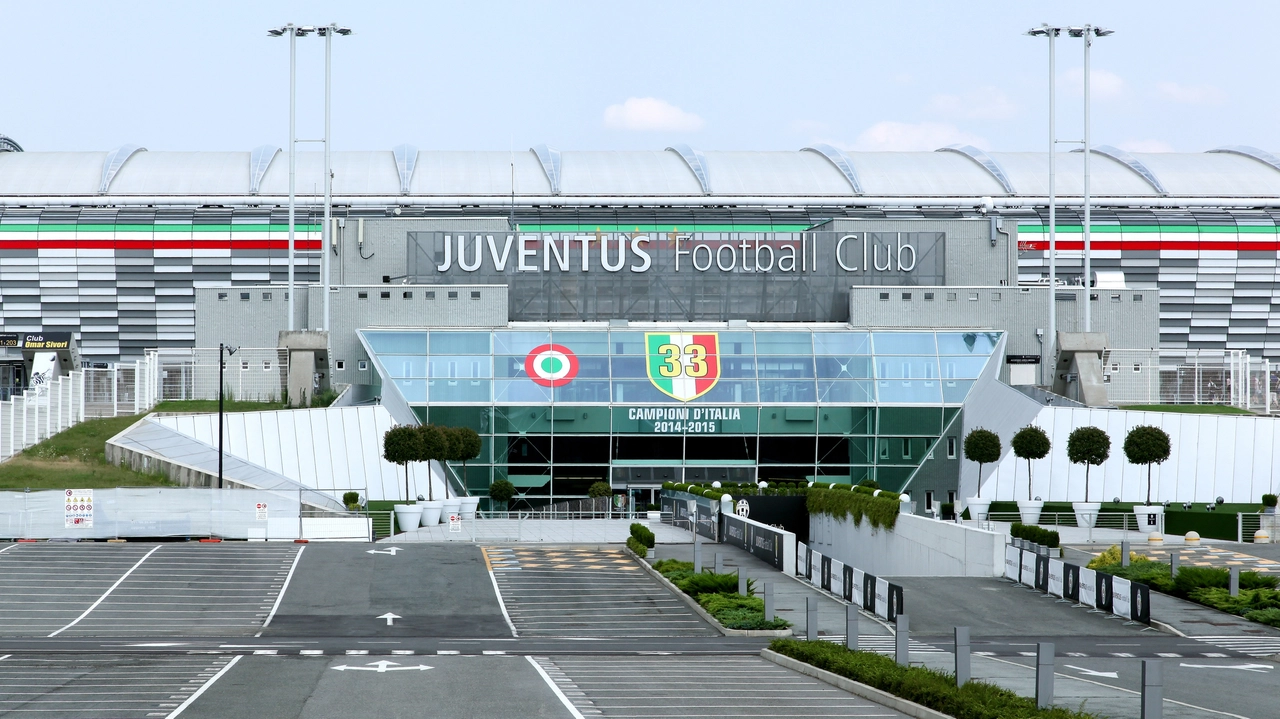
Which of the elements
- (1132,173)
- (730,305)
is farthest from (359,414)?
(1132,173)

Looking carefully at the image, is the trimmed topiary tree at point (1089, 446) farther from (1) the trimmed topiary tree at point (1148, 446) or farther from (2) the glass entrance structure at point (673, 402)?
(2) the glass entrance structure at point (673, 402)

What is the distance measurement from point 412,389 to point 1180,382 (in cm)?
3599

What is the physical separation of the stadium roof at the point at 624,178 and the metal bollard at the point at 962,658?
77012mm

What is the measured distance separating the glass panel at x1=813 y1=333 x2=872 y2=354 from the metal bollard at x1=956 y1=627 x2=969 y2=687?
4778 cm

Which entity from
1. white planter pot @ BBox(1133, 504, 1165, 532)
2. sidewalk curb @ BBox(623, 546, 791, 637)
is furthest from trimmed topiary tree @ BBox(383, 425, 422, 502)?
white planter pot @ BBox(1133, 504, 1165, 532)

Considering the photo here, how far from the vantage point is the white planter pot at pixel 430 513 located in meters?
51.0

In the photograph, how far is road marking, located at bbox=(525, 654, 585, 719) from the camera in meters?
19.8

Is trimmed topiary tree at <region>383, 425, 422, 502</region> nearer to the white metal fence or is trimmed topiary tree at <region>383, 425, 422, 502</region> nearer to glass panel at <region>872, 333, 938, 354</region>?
glass panel at <region>872, 333, 938, 354</region>

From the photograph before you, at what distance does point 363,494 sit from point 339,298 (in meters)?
14.9

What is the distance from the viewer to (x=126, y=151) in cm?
10206

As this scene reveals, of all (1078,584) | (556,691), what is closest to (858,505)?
(1078,584)

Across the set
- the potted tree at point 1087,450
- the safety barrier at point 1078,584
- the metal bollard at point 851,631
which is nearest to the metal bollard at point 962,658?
the metal bollard at point 851,631

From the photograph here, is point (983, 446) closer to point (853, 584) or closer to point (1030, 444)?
point (1030, 444)

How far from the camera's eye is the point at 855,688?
2197cm
